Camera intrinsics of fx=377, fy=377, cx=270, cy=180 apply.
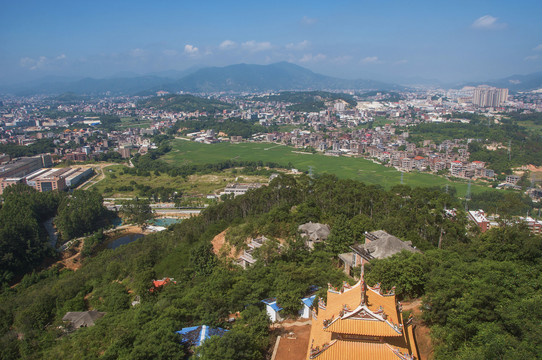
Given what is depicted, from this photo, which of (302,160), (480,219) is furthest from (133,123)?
(480,219)

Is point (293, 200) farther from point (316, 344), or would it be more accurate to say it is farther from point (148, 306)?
point (316, 344)

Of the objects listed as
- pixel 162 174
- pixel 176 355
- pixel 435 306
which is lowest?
pixel 162 174

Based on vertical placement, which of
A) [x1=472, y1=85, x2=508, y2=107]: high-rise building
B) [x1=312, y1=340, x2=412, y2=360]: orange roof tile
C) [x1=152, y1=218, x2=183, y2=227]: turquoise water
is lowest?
[x1=152, y1=218, x2=183, y2=227]: turquoise water

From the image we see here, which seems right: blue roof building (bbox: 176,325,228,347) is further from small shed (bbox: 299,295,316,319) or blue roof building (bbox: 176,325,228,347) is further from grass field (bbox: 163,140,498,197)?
grass field (bbox: 163,140,498,197)

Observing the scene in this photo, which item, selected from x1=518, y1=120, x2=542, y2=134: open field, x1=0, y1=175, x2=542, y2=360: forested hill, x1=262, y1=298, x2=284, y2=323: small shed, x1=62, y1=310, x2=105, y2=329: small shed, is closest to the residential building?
x1=0, y1=175, x2=542, y2=360: forested hill

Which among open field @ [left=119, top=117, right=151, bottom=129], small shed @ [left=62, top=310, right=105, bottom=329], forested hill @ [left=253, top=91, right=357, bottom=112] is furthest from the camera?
forested hill @ [left=253, top=91, right=357, bottom=112]

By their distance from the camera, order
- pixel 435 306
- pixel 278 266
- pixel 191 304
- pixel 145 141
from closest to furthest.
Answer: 1. pixel 435 306
2. pixel 191 304
3. pixel 278 266
4. pixel 145 141

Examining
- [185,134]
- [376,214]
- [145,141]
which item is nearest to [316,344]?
[376,214]
